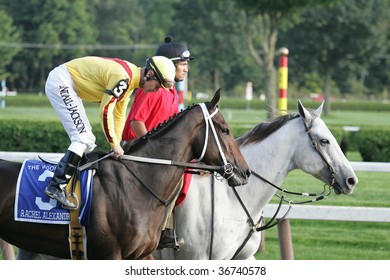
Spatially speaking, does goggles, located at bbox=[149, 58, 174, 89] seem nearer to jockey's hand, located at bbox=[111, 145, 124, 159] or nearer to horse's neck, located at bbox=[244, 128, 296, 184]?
jockey's hand, located at bbox=[111, 145, 124, 159]

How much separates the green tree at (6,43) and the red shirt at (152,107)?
174 ft

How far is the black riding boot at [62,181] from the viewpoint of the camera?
15.6 feet

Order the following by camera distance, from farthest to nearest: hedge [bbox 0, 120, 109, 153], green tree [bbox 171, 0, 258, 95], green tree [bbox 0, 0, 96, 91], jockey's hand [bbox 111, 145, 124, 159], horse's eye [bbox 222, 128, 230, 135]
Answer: green tree [bbox 0, 0, 96, 91]
green tree [bbox 171, 0, 258, 95]
hedge [bbox 0, 120, 109, 153]
horse's eye [bbox 222, 128, 230, 135]
jockey's hand [bbox 111, 145, 124, 159]

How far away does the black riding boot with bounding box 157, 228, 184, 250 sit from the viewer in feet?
17.2

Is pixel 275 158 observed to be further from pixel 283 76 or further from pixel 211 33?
pixel 211 33

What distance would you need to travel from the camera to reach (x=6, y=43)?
58.5 m

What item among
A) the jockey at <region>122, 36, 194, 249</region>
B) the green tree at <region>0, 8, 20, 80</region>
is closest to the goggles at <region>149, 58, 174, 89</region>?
the jockey at <region>122, 36, 194, 249</region>

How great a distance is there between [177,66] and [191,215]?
3.22 feet

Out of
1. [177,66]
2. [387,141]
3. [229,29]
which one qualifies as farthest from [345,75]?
[177,66]

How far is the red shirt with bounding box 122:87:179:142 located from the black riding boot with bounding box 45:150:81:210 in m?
0.94

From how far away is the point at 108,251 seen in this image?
15.8 feet

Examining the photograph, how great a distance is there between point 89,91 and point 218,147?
32.3 inches
